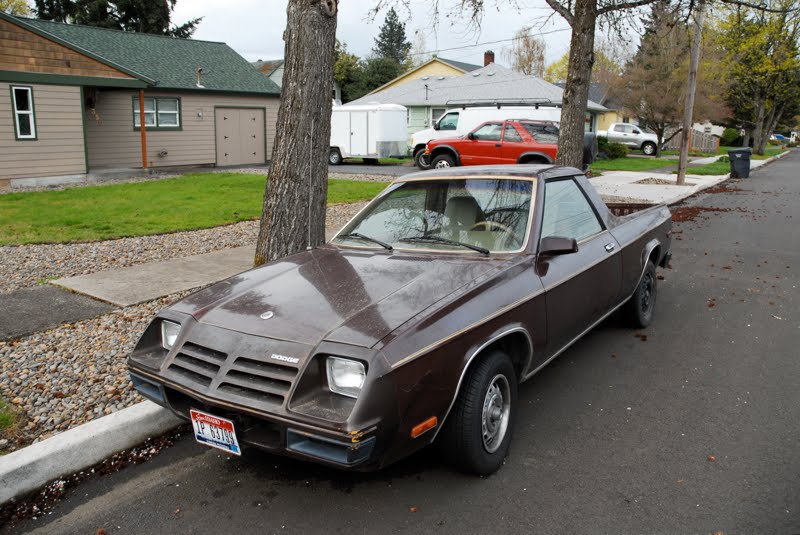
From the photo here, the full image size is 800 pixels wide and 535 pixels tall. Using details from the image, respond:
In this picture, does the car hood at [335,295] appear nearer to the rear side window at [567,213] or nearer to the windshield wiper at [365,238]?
the windshield wiper at [365,238]

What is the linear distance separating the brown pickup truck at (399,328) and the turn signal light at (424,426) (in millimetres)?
15

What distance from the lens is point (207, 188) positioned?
54.0 ft

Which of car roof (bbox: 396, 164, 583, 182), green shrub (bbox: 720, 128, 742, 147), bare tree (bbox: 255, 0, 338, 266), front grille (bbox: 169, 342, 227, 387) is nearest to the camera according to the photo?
front grille (bbox: 169, 342, 227, 387)

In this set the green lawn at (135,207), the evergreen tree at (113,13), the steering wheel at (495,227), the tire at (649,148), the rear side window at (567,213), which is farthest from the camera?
the tire at (649,148)

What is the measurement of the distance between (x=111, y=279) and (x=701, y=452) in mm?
6121

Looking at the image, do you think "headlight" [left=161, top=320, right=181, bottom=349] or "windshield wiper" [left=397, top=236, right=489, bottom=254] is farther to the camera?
"windshield wiper" [left=397, top=236, right=489, bottom=254]

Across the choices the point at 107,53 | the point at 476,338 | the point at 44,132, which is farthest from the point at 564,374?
the point at 107,53

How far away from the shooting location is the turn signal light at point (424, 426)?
3020 millimetres

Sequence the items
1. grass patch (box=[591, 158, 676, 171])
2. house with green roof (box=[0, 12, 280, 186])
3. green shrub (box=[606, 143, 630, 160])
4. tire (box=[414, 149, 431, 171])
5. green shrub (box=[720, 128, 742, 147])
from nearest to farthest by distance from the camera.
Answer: house with green roof (box=[0, 12, 280, 186]) → tire (box=[414, 149, 431, 171]) → grass patch (box=[591, 158, 676, 171]) → green shrub (box=[606, 143, 630, 160]) → green shrub (box=[720, 128, 742, 147])

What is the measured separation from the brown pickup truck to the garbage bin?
22498 mm

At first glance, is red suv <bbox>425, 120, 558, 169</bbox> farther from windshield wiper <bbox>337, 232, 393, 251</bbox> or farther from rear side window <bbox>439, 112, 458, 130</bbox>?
windshield wiper <bbox>337, 232, 393, 251</bbox>

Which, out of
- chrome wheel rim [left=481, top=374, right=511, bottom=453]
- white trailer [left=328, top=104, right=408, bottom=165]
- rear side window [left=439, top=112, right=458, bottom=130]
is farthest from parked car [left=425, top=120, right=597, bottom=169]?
chrome wheel rim [left=481, top=374, right=511, bottom=453]

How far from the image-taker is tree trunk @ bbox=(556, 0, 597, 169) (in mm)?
12211

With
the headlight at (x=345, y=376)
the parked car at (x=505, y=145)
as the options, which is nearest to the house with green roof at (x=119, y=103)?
the parked car at (x=505, y=145)
